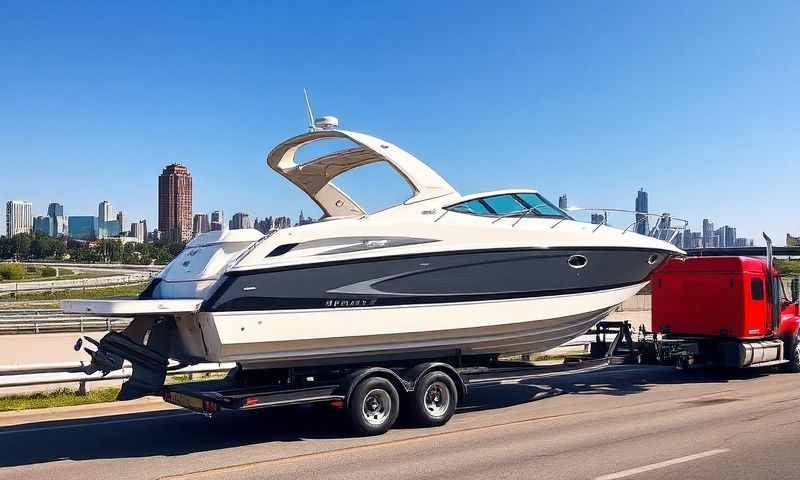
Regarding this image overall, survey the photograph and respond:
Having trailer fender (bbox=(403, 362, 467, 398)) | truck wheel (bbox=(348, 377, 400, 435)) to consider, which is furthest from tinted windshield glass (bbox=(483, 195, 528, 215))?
truck wheel (bbox=(348, 377, 400, 435))

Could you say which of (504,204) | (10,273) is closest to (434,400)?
(504,204)

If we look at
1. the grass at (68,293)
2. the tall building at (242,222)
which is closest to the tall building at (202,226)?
the tall building at (242,222)

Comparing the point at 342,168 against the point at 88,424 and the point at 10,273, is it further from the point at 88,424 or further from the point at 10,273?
the point at 10,273

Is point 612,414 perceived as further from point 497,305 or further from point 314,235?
point 314,235

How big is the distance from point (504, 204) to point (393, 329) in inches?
112

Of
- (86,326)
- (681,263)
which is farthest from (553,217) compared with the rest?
(86,326)

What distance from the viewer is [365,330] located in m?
10.1

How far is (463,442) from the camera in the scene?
939 cm

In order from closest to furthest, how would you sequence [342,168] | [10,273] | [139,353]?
1. [139,353]
2. [342,168]
3. [10,273]

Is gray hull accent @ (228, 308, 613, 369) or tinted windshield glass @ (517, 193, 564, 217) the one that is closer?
gray hull accent @ (228, 308, 613, 369)

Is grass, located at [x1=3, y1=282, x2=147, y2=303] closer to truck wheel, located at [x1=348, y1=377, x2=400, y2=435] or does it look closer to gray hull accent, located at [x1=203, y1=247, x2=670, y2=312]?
gray hull accent, located at [x1=203, y1=247, x2=670, y2=312]

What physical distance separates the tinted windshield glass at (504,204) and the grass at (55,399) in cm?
725

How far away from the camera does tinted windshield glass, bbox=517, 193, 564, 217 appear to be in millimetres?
12055

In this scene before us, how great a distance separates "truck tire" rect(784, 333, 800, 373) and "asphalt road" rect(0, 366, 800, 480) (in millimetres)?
3221
